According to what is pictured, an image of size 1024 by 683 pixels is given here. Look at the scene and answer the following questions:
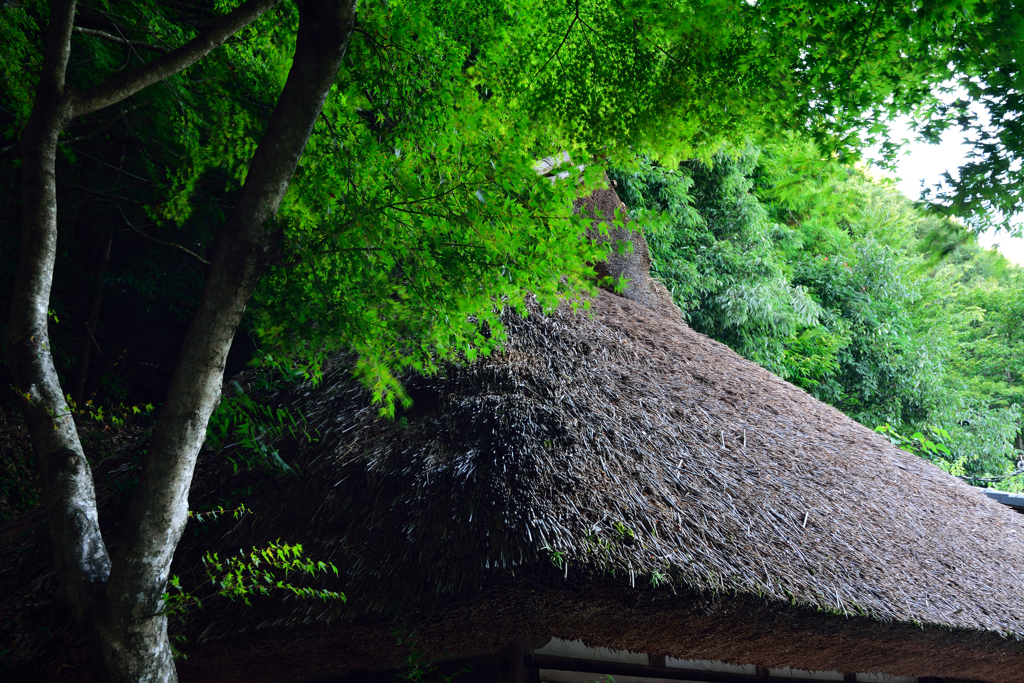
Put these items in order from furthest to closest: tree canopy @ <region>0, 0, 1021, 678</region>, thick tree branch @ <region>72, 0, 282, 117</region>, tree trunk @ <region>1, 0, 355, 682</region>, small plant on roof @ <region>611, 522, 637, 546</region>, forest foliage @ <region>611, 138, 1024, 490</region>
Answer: forest foliage @ <region>611, 138, 1024, 490</region> → small plant on roof @ <region>611, 522, 637, 546</region> → thick tree branch @ <region>72, 0, 282, 117</region> → tree canopy @ <region>0, 0, 1021, 678</region> → tree trunk @ <region>1, 0, 355, 682</region>

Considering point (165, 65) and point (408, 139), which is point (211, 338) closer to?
point (165, 65)

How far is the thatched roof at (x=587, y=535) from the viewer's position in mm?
2568

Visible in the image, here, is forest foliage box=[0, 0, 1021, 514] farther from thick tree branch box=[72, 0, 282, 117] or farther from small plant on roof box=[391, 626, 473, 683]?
small plant on roof box=[391, 626, 473, 683]

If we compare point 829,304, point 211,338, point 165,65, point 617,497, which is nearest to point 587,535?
point 617,497

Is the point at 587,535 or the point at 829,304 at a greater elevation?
the point at 829,304

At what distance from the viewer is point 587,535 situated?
256 cm

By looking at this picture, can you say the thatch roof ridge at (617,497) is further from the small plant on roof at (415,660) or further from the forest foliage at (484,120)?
the forest foliage at (484,120)

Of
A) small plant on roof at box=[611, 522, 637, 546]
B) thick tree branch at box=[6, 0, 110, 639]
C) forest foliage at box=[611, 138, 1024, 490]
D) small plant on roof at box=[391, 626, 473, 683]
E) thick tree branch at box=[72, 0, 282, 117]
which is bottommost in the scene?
small plant on roof at box=[391, 626, 473, 683]

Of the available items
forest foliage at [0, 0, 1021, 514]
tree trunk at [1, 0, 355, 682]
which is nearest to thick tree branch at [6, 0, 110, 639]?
tree trunk at [1, 0, 355, 682]

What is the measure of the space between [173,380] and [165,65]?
1266 millimetres

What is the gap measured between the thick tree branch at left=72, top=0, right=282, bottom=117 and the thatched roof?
6.12 ft

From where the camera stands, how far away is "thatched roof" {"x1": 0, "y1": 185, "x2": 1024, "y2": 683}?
2.57m

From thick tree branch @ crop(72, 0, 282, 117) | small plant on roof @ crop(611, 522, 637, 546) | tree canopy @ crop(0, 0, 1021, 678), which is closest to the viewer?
tree canopy @ crop(0, 0, 1021, 678)

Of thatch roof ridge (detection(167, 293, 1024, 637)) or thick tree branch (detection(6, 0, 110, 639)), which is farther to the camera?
thatch roof ridge (detection(167, 293, 1024, 637))
